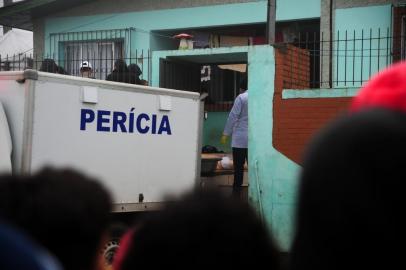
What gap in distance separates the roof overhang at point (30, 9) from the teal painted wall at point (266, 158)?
6245 mm

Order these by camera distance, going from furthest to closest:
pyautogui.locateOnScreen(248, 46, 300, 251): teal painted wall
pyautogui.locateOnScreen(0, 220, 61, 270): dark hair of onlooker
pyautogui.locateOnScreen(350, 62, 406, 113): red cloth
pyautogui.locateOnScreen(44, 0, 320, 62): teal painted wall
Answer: pyautogui.locateOnScreen(44, 0, 320, 62): teal painted wall < pyautogui.locateOnScreen(248, 46, 300, 251): teal painted wall < pyautogui.locateOnScreen(350, 62, 406, 113): red cloth < pyautogui.locateOnScreen(0, 220, 61, 270): dark hair of onlooker

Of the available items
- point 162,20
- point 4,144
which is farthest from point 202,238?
point 162,20

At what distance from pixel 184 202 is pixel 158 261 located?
132mm

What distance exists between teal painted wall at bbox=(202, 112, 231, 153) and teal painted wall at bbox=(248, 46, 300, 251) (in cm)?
342

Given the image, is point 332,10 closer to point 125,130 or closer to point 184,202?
point 125,130

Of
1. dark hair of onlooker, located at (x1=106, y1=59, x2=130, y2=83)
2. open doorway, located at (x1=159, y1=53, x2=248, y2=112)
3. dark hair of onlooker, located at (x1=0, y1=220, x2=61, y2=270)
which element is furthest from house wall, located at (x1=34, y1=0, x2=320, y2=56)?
dark hair of onlooker, located at (x1=0, y1=220, x2=61, y2=270)

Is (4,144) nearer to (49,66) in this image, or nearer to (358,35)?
(49,66)

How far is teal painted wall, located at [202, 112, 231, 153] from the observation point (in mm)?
12312

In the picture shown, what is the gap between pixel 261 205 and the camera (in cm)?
870

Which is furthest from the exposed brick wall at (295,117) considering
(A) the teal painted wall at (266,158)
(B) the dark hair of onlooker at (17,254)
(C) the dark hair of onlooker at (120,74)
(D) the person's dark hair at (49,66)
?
(B) the dark hair of onlooker at (17,254)

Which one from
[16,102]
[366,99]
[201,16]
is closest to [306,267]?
[366,99]

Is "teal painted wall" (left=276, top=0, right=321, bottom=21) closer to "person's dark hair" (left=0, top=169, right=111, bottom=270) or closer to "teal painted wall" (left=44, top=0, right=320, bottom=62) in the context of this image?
"teal painted wall" (left=44, top=0, right=320, bottom=62)

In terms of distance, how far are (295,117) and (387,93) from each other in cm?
687

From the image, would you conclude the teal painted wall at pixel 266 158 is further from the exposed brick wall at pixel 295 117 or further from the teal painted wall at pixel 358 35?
the teal painted wall at pixel 358 35
